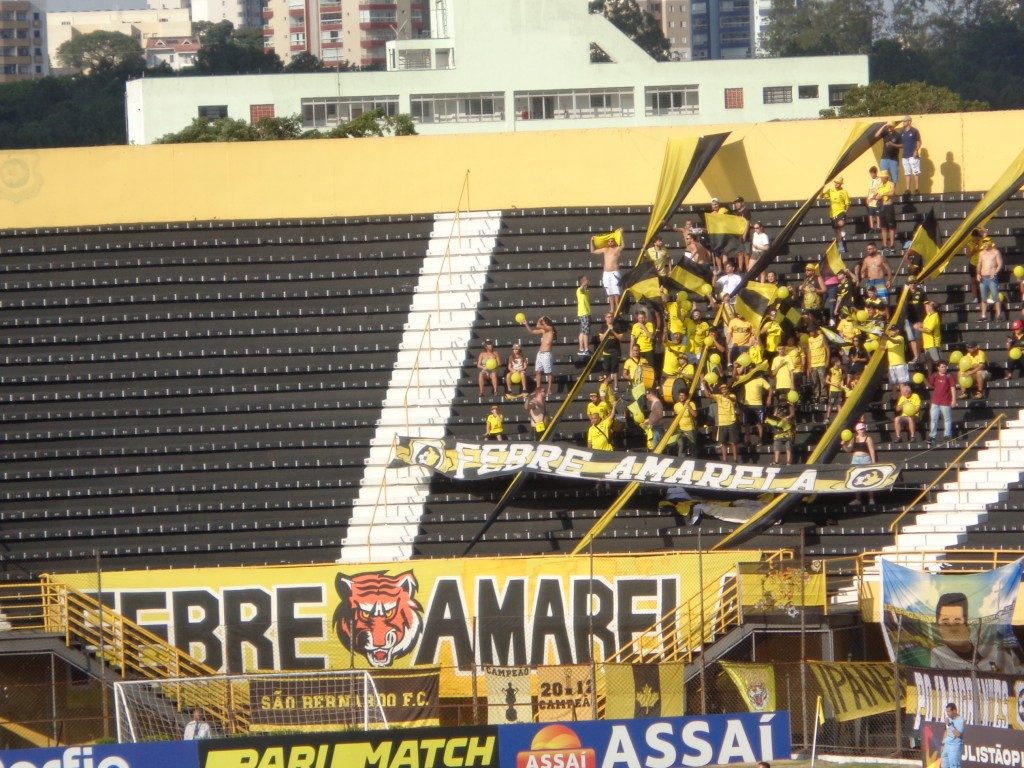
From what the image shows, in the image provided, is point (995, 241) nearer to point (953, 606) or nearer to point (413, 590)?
point (953, 606)

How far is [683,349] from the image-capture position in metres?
27.1

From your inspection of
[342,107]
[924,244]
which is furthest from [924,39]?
[924,244]

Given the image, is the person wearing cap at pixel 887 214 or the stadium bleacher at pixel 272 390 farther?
the person wearing cap at pixel 887 214

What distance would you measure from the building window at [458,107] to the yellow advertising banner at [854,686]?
65.4 m

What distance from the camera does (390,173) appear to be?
31406mm

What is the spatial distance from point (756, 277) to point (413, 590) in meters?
7.85

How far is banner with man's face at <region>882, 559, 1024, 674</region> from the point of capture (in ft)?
69.6

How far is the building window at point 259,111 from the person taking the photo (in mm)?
84438

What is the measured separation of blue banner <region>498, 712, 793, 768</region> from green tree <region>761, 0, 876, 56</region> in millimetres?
116930

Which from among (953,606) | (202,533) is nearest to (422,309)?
(202,533)

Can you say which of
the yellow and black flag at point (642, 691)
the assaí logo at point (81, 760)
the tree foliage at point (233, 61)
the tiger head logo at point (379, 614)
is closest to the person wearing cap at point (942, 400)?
the yellow and black flag at point (642, 691)

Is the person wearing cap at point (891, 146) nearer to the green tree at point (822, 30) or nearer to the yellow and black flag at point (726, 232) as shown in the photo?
the yellow and black flag at point (726, 232)

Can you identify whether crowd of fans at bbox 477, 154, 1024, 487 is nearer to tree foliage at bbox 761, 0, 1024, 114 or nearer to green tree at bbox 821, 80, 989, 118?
green tree at bbox 821, 80, 989, 118

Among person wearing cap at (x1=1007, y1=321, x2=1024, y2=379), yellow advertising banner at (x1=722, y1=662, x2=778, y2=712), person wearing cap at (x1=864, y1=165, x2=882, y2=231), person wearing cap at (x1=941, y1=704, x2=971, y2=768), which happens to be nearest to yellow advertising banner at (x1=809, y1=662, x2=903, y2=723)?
yellow advertising banner at (x1=722, y1=662, x2=778, y2=712)
